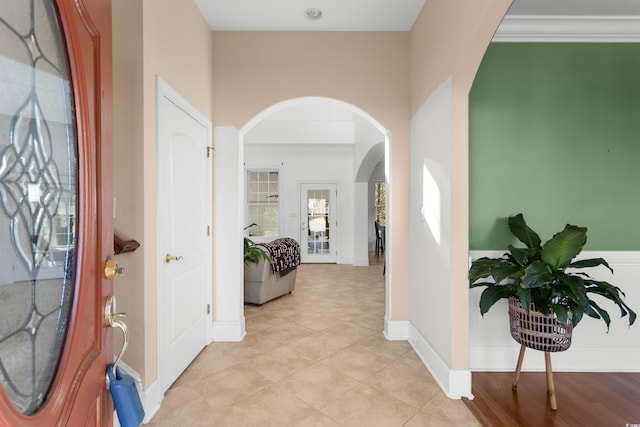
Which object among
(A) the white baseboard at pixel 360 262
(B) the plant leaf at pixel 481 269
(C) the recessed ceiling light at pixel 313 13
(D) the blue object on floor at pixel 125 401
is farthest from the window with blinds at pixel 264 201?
(D) the blue object on floor at pixel 125 401

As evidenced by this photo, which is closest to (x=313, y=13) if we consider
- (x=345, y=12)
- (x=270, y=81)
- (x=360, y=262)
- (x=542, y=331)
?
(x=345, y=12)

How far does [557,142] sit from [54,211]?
10.3 ft

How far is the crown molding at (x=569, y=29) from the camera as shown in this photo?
2.47 metres

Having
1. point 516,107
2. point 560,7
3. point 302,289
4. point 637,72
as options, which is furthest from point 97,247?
point 302,289

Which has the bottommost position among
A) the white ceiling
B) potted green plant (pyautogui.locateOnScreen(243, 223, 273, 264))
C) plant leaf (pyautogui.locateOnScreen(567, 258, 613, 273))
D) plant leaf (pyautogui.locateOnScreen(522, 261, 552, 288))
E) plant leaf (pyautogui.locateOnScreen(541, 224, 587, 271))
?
potted green plant (pyautogui.locateOnScreen(243, 223, 273, 264))

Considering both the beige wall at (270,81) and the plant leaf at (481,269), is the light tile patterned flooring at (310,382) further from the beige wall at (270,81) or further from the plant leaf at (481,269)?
the plant leaf at (481,269)

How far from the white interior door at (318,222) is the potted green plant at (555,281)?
585cm

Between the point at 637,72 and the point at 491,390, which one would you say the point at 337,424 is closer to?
the point at 491,390

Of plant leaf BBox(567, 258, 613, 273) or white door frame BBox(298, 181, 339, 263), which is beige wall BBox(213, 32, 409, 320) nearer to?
plant leaf BBox(567, 258, 613, 273)

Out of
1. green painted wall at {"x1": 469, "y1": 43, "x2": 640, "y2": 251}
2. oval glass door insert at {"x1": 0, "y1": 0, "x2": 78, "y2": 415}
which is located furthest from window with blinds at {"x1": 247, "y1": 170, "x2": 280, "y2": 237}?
oval glass door insert at {"x1": 0, "y1": 0, "x2": 78, "y2": 415}

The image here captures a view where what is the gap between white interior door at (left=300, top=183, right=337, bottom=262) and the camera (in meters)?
7.86

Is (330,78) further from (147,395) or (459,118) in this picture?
(147,395)

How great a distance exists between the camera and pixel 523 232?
2.20m

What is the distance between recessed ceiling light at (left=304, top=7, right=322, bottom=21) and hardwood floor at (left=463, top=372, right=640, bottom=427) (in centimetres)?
327
